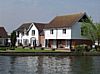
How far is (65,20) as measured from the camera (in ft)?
269

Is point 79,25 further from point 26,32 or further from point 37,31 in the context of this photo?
point 26,32

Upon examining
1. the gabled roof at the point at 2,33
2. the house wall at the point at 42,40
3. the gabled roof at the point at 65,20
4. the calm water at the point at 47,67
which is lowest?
the calm water at the point at 47,67

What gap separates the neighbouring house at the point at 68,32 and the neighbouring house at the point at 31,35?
375 inches

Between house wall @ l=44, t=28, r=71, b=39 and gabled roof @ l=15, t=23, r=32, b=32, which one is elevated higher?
gabled roof @ l=15, t=23, r=32, b=32

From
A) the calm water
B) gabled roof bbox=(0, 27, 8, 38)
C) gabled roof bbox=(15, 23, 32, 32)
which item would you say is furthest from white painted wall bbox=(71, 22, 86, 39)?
the calm water

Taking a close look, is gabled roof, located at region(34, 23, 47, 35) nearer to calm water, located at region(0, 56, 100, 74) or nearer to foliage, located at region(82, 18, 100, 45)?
foliage, located at region(82, 18, 100, 45)

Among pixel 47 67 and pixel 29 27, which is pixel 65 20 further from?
pixel 47 67

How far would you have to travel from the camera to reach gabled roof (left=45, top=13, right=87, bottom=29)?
3093 inches

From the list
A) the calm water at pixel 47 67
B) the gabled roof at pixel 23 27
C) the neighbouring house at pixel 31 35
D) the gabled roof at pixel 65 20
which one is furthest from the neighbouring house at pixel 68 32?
the calm water at pixel 47 67

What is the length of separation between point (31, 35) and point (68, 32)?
21.1 m

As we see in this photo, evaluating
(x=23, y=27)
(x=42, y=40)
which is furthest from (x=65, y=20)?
(x=23, y=27)

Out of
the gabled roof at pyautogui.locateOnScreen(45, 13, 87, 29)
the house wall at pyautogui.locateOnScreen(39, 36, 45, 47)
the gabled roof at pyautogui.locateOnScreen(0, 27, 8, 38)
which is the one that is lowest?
the house wall at pyautogui.locateOnScreen(39, 36, 45, 47)

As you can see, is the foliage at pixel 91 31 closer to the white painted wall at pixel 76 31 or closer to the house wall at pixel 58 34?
the white painted wall at pixel 76 31

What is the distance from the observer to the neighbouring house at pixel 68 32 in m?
78.2
